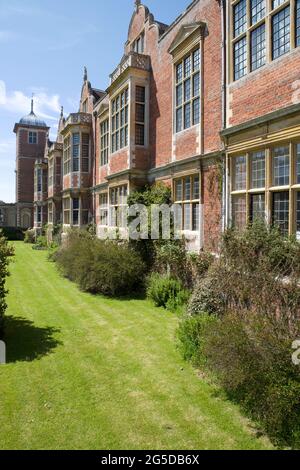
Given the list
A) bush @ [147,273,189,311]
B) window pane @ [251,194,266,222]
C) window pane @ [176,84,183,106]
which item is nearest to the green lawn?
bush @ [147,273,189,311]

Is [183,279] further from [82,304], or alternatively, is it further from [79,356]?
[79,356]

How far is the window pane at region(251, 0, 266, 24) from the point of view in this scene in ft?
27.6

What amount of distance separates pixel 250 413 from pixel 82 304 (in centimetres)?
798

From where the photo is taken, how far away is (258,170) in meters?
8.74

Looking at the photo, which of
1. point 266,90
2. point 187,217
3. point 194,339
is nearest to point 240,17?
point 266,90

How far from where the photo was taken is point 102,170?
22016 millimetres

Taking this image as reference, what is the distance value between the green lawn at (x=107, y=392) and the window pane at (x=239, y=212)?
3353 mm

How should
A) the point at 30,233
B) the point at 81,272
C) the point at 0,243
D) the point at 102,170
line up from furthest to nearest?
the point at 30,233, the point at 102,170, the point at 81,272, the point at 0,243

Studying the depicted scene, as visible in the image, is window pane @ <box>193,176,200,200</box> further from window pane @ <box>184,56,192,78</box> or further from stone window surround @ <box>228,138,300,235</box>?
window pane @ <box>184,56,192,78</box>

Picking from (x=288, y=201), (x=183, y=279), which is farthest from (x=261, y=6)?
(x=183, y=279)

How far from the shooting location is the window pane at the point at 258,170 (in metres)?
8.56

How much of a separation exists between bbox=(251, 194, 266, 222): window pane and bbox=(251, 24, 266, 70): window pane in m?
Result: 3.24

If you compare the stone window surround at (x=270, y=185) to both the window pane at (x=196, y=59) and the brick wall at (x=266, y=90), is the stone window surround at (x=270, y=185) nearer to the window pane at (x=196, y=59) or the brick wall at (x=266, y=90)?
the brick wall at (x=266, y=90)

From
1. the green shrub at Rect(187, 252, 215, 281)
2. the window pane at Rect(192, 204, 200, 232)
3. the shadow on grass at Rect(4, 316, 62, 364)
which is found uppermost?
the window pane at Rect(192, 204, 200, 232)
